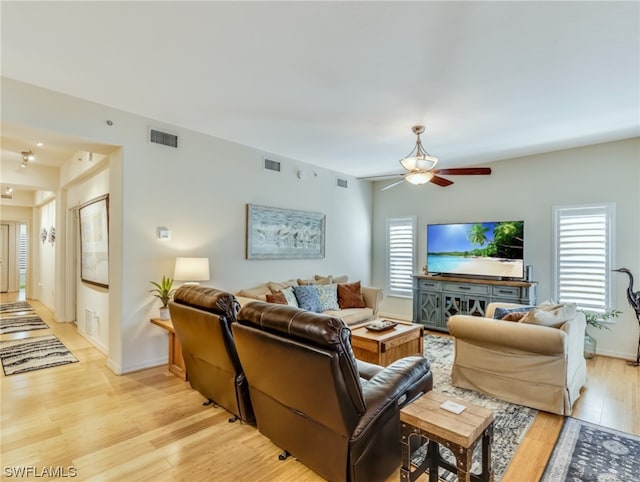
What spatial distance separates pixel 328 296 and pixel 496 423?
2997 millimetres

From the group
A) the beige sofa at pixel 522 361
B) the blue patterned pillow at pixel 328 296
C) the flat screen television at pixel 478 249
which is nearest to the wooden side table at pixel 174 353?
the blue patterned pillow at pixel 328 296

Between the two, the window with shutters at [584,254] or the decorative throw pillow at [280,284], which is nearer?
the window with shutters at [584,254]

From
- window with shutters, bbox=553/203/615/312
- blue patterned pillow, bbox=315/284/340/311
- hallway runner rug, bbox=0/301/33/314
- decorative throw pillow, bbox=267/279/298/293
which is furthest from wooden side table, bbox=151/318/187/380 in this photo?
hallway runner rug, bbox=0/301/33/314

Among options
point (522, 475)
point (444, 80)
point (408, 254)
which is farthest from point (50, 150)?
point (522, 475)

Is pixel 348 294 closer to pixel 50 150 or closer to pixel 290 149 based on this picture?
pixel 290 149

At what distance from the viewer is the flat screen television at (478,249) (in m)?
5.32

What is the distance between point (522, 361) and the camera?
125 inches

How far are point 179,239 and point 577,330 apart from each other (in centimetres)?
458

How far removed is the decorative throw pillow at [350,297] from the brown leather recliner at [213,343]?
284cm

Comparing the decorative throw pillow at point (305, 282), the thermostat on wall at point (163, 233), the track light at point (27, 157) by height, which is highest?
the track light at point (27, 157)

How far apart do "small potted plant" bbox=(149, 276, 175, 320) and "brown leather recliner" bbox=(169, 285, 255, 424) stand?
1021 millimetres

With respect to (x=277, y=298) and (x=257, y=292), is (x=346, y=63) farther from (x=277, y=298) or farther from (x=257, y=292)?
(x=257, y=292)

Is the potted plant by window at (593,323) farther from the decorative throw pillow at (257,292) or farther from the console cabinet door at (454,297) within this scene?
the decorative throw pillow at (257,292)

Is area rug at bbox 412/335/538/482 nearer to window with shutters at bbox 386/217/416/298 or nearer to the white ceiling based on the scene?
window with shutters at bbox 386/217/416/298
